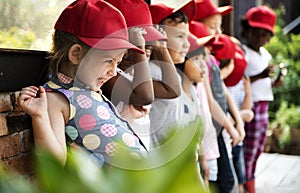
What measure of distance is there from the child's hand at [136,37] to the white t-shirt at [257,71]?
7.53 feet

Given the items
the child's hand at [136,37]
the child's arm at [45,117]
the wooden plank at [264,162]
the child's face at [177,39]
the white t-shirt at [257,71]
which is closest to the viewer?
the child's arm at [45,117]

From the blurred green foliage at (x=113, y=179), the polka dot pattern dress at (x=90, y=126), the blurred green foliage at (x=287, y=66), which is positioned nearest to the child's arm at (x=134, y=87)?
the polka dot pattern dress at (x=90, y=126)

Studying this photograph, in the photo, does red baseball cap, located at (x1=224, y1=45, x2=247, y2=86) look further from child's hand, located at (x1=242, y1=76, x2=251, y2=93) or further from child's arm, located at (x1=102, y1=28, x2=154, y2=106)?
child's arm, located at (x1=102, y1=28, x2=154, y2=106)

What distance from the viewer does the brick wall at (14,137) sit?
182cm

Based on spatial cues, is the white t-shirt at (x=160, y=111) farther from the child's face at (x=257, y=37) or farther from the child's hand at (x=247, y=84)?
the child's face at (x=257, y=37)

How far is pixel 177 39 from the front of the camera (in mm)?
2689

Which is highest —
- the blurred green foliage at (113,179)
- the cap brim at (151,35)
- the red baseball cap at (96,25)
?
the blurred green foliage at (113,179)

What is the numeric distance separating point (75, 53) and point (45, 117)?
25 centimetres

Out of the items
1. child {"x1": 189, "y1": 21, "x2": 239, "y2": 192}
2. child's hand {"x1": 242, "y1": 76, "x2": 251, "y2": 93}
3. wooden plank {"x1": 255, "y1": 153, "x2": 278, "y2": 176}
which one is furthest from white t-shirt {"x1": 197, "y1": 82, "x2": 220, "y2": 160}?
wooden plank {"x1": 255, "y1": 153, "x2": 278, "y2": 176}

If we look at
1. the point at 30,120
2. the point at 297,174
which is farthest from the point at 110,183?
the point at 297,174

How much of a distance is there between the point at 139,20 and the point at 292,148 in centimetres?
513

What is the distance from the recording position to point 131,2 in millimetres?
2229

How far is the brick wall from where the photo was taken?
5.97 ft

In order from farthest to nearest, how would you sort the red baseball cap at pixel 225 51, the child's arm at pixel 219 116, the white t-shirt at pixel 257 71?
the white t-shirt at pixel 257 71, the red baseball cap at pixel 225 51, the child's arm at pixel 219 116
